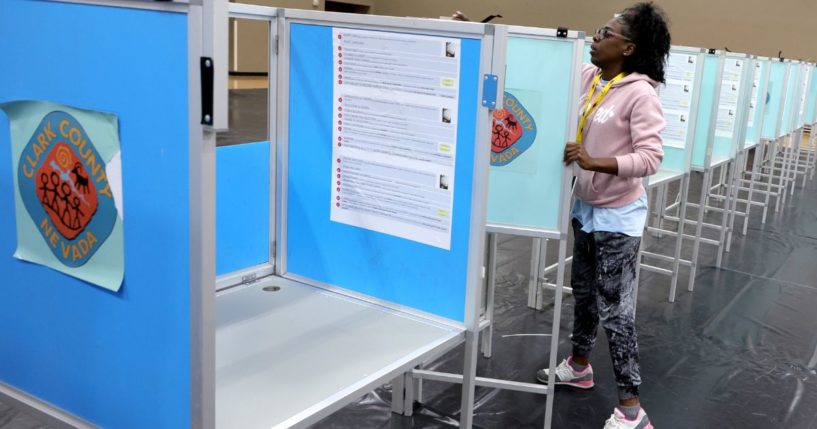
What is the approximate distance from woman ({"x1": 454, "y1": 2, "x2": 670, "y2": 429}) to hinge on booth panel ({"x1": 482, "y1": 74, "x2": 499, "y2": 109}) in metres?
0.59

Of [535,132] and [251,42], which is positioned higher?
[251,42]

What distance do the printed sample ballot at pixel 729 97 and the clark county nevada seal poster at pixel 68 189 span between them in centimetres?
407

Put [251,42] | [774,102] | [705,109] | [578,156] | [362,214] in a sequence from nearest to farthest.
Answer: [362,214] < [578,156] < [705,109] < [774,102] < [251,42]

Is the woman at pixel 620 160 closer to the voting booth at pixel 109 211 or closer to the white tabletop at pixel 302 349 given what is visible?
the white tabletop at pixel 302 349

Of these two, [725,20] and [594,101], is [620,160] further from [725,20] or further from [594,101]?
[725,20]

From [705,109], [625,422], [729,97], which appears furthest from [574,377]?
[729,97]

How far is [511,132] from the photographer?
7.57ft

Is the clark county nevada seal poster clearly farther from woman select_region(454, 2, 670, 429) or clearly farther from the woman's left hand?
the woman's left hand

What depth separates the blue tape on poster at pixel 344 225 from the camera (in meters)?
1.50

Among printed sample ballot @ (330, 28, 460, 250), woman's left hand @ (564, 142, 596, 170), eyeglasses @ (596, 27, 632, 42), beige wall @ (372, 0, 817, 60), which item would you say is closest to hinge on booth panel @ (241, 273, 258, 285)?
printed sample ballot @ (330, 28, 460, 250)

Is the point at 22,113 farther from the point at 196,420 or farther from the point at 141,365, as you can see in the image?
the point at 196,420

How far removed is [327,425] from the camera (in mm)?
2406

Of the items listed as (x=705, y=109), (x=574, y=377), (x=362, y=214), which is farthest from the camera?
(x=705, y=109)

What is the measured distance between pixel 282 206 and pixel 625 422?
1358mm
